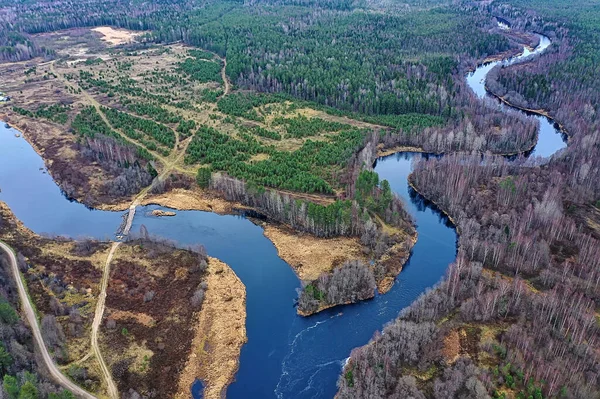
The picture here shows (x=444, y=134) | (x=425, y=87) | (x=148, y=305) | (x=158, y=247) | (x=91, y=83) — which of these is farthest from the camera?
(x=91, y=83)

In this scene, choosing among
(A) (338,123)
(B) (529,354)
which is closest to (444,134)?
(A) (338,123)

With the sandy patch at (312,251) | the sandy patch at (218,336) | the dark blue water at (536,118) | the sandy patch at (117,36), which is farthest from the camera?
the sandy patch at (117,36)

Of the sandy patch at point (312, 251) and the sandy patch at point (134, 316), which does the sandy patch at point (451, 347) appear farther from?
the sandy patch at point (134, 316)

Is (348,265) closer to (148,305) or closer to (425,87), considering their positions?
(148,305)

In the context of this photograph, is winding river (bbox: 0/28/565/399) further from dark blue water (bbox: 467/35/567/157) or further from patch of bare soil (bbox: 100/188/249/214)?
dark blue water (bbox: 467/35/567/157)

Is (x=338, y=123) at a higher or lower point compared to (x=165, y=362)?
higher

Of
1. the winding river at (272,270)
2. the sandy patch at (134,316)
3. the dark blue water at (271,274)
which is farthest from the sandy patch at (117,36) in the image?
the sandy patch at (134,316)
